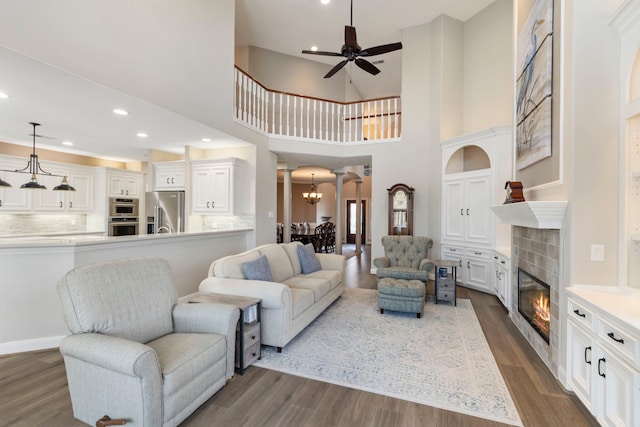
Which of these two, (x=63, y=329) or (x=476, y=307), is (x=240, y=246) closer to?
(x=63, y=329)

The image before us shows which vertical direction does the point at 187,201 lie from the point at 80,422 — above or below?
above

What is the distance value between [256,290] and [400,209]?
13.7ft

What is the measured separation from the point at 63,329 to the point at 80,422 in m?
1.61

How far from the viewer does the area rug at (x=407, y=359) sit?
228 cm

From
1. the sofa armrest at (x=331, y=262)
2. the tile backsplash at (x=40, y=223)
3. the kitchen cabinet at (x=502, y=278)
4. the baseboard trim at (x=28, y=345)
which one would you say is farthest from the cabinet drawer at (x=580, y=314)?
the tile backsplash at (x=40, y=223)

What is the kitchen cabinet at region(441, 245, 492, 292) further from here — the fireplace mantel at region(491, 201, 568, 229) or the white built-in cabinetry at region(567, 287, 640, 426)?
the white built-in cabinetry at region(567, 287, 640, 426)

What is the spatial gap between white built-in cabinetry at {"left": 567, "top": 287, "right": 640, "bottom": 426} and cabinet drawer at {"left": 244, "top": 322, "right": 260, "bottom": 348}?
8.26ft

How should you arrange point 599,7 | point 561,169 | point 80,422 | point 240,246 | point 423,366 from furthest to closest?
1. point 240,246
2. point 423,366
3. point 561,169
4. point 599,7
5. point 80,422

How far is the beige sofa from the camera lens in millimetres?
2938

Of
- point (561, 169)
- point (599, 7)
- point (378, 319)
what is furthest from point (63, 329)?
point (599, 7)

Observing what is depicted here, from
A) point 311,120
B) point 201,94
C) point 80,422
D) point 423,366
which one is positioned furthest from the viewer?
point 311,120

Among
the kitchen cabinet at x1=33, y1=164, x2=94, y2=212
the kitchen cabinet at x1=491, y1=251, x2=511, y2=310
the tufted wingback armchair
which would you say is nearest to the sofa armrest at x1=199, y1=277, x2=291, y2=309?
the tufted wingback armchair

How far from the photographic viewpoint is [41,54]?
2.56m

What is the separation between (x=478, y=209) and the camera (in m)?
5.30
